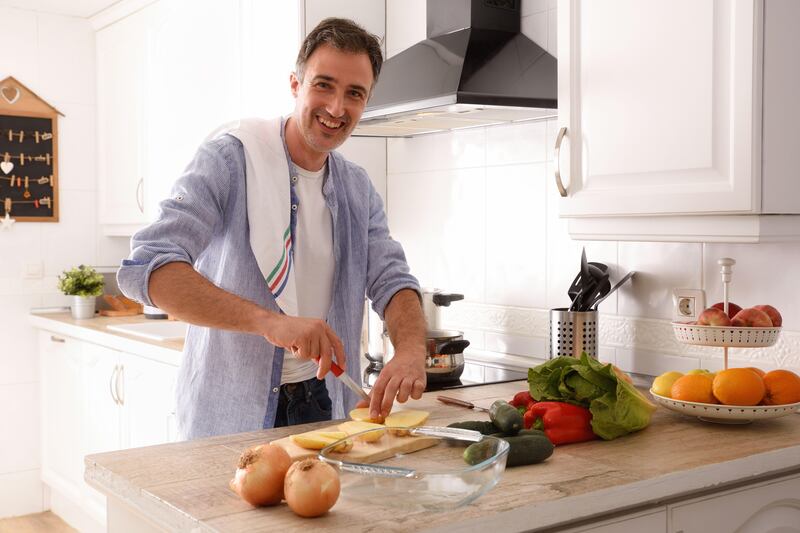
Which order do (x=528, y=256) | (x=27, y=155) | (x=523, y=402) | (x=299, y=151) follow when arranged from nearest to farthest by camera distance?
1. (x=523, y=402)
2. (x=299, y=151)
3. (x=528, y=256)
4. (x=27, y=155)

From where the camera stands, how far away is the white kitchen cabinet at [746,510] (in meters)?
Result: 1.46

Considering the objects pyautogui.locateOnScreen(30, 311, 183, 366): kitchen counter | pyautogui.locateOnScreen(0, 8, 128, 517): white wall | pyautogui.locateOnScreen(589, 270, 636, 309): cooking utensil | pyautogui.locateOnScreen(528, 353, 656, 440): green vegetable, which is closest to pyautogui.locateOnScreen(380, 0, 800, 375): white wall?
pyautogui.locateOnScreen(589, 270, 636, 309): cooking utensil

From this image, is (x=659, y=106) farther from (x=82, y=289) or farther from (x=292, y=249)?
(x=82, y=289)

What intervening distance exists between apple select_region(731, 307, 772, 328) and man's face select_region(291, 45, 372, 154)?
916mm

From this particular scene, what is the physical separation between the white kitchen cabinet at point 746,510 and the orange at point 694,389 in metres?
0.20

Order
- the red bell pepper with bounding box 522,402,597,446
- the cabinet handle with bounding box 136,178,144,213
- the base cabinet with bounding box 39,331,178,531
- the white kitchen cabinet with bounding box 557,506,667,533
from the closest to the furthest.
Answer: the white kitchen cabinet with bounding box 557,506,667,533, the red bell pepper with bounding box 522,402,597,446, the base cabinet with bounding box 39,331,178,531, the cabinet handle with bounding box 136,178,144,213

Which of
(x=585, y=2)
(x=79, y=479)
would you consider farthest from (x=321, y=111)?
(x=79, y=479)

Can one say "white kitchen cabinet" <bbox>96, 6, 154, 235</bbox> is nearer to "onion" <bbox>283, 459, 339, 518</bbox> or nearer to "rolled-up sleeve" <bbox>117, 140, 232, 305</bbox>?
"rolled-up sleeve" <bbox>117, 140, 232, 305</bbox>

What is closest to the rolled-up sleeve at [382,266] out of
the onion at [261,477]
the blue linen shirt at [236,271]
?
the blue linen shirt at [236,271]

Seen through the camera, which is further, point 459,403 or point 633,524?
point 459,403

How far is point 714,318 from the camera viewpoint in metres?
1.86

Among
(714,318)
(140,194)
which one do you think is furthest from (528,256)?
(140,194)

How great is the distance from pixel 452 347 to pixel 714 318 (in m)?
0.76

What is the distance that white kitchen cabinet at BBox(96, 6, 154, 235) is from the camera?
3.89 meters
